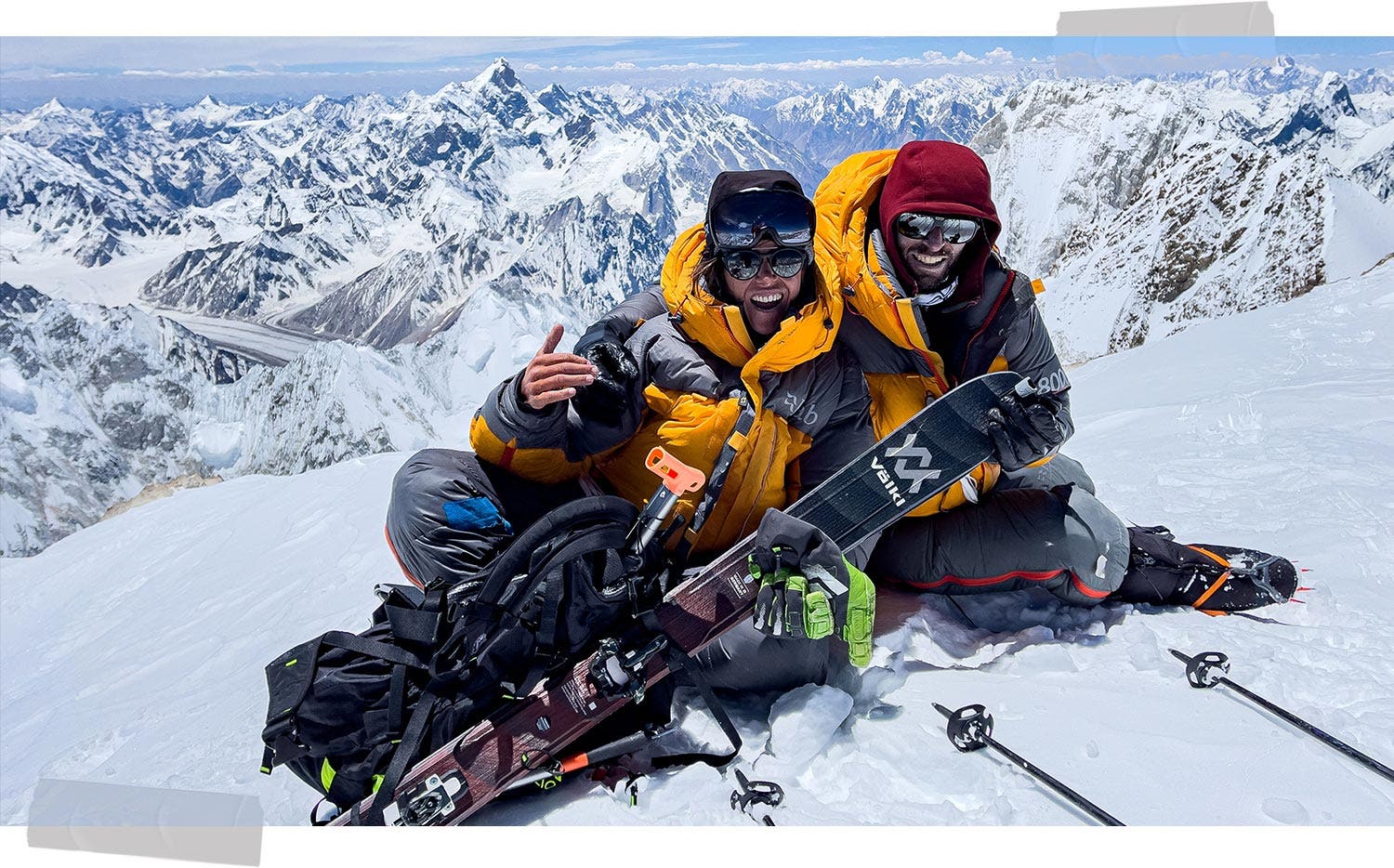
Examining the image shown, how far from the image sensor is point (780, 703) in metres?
2.68

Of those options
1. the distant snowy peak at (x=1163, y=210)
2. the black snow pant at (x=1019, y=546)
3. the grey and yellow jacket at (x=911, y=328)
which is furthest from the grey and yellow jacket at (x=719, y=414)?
the distant snowy peak at (x=1163, y=210)

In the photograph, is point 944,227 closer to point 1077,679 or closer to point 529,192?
point 1077,679

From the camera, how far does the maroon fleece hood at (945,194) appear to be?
271 centimetres

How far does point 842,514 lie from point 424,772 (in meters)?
1.74

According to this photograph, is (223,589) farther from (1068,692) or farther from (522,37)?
(1068,692)

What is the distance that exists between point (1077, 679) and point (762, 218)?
83.4 inches

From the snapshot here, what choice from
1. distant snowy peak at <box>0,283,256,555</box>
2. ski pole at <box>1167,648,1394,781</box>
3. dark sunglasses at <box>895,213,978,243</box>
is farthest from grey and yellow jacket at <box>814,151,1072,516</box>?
distant snowy peak at <box>0,283,256,555</box>

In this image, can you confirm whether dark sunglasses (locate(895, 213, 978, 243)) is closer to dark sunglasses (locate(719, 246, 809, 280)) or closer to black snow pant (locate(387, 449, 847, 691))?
dark sunglasses (locate(719, 246, 809, 280))

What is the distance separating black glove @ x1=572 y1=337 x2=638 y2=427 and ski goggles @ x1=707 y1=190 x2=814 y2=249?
0.59 m

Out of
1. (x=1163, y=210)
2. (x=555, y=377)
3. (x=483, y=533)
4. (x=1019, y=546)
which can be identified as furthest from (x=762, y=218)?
(x=1163, y=210)

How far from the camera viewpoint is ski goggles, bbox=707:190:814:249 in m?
2.66

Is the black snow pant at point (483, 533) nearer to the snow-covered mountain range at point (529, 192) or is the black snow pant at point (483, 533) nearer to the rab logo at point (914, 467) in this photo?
the rab logo at point (914, 467)

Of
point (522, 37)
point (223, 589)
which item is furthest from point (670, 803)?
point (223, 589)

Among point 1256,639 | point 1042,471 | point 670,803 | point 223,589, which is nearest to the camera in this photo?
→ point 670,803
